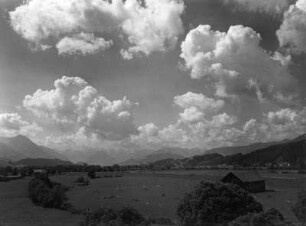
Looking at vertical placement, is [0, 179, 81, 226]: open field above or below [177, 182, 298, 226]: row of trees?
below

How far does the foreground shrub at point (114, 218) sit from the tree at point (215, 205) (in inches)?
215

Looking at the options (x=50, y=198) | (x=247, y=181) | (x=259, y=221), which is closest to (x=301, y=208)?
(x=259, y=221)

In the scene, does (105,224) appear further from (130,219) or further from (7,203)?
(7,203)

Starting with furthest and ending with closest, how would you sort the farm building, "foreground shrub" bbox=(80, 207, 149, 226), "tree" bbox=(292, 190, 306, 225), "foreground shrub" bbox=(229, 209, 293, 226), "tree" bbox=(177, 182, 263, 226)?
the farm building → "tree" bbox=(292, 190, 306, 225) → "tree" bbox=(177, 182, 263, 226) → "foreground shrub" bbox=(80, 207, 149, 226) → "foreground shrub" bbox=(229, 209, 293, 226)

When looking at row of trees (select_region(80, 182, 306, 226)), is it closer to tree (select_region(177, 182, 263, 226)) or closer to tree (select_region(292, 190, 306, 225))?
tree (select_region(177, 182, 263, 226))

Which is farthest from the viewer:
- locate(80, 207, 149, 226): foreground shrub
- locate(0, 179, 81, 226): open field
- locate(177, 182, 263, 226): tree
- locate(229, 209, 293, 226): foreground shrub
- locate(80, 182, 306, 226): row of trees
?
locate(0, 179, 81, 226): open field

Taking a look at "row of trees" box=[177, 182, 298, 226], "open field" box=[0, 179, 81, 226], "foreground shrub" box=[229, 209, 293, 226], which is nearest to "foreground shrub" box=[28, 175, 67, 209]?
"open field" box=[0, 179, 81, 226]

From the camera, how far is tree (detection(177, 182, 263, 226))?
2785 centimetres

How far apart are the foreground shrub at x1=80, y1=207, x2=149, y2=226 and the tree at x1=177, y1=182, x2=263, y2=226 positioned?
18.0 feet

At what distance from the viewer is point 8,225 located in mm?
46906

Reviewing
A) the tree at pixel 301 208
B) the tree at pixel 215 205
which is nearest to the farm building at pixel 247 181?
the tree at pixel 301 208

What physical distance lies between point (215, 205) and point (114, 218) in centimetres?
799

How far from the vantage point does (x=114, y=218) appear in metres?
23.2

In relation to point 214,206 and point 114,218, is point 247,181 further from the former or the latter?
point 114,218
